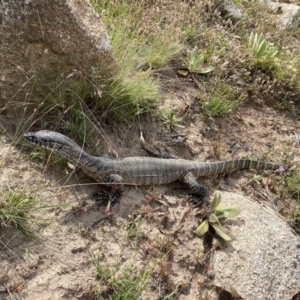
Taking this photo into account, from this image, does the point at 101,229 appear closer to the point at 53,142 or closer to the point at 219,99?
the point at 53,142

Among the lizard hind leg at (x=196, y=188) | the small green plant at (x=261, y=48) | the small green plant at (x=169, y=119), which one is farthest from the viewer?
the small green plant at (x=261, y=48)

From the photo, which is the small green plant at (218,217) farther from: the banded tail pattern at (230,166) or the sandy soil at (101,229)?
the banded tail pattern at (230,166)

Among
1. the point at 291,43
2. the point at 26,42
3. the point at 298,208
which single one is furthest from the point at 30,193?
the point at 291,43

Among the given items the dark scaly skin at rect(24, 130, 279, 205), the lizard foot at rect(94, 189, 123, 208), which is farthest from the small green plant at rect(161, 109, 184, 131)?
the lizard foot at rect(94, 189, 123, 208)

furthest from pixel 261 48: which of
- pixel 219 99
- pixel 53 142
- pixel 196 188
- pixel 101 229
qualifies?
pixel 101 229

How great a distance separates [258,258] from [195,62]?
3.45 metres

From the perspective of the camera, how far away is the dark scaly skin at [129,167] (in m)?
4.83

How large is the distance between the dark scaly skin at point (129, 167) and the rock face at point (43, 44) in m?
0.71

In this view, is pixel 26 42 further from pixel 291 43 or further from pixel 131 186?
pixel 291 43

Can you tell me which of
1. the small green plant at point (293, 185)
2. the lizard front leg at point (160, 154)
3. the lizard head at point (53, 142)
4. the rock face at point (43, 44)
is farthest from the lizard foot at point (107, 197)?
the small green plant at point (293, 185)

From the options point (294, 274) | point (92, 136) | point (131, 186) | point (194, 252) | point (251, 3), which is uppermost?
point (251, 3)

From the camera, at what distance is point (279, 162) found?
6906mm

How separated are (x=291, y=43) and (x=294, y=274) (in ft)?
17.3

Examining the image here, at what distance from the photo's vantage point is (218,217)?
5.30m
